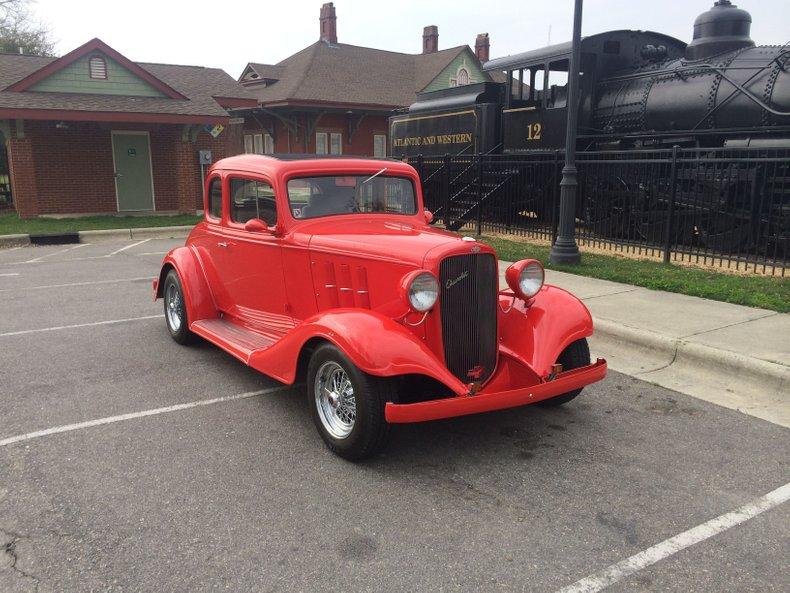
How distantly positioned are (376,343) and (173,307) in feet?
11.2

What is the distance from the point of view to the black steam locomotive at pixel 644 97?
31.0ft

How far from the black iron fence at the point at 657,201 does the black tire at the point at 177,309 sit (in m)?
6.78

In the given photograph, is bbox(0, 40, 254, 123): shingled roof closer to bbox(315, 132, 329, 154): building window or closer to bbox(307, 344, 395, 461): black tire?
bbox(315, 132, 329, 154): building window

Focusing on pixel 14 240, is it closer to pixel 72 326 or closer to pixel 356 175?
pixel 72 326

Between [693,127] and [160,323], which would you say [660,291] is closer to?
[693,127]

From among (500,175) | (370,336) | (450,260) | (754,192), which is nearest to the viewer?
(370,336)

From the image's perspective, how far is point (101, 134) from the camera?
17688mm

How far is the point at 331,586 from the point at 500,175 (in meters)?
10.9

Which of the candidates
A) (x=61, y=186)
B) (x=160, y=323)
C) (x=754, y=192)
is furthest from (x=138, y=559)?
(x=61, y=186)

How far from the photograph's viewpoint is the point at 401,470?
3586mm

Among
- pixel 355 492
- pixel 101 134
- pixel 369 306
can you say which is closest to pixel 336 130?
pixel 101 134

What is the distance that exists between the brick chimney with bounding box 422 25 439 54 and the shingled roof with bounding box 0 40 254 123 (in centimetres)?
2020

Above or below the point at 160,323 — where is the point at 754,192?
above

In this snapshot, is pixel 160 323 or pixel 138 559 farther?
pixel 160 323
